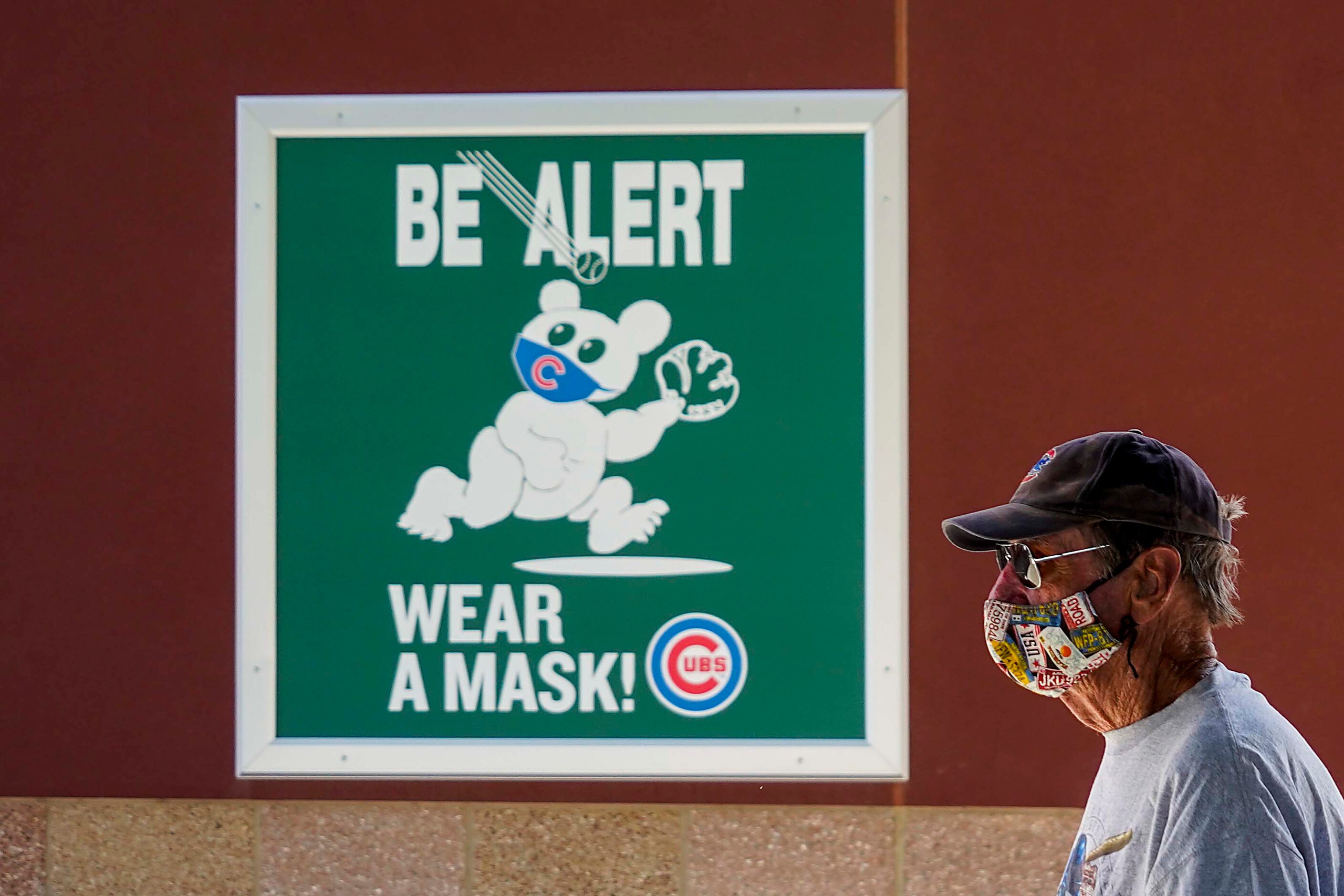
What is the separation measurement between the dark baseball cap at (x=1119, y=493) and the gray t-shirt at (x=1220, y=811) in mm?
228

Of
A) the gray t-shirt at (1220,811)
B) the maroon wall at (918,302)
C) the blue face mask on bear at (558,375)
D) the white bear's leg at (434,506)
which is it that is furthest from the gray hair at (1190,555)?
the white bear's leg at (434,506)

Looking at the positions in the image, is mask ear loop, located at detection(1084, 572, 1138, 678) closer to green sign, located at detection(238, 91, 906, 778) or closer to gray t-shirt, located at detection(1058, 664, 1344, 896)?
gray t-shirt, located at detection(1058, 664, 1344, 896)

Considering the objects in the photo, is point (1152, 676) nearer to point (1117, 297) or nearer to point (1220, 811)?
point (1220, 811)

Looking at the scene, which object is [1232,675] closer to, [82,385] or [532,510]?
[532,510]

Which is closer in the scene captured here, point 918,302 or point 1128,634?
point 1128,634

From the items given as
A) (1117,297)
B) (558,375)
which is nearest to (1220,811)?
(1117,297)

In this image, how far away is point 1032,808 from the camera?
3525 mm

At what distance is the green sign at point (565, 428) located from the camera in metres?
3.54

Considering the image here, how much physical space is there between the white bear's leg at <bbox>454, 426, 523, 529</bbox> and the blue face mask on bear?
200mm

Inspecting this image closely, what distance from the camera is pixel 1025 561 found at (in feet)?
6.39

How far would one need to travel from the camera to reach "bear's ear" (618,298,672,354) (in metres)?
3.58

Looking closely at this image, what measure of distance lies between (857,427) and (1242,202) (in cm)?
128

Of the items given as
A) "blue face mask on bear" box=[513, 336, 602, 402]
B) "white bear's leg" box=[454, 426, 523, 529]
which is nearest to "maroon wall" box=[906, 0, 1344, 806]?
"blue face mask on bear" box=[513, 336, 602, 402]

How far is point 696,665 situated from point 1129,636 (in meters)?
1.84
